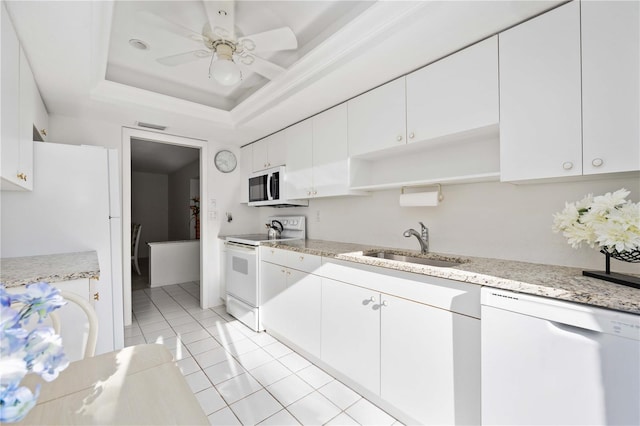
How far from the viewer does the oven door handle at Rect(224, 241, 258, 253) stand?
111 inches

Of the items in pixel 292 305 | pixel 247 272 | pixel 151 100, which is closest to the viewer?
pixel 292 305

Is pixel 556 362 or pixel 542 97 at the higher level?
pixel 542 97

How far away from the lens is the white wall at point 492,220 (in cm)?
147

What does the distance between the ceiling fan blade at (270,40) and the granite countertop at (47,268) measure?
151 centimetres

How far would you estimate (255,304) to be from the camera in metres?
2.75

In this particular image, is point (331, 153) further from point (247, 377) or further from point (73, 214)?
point (73, 214)

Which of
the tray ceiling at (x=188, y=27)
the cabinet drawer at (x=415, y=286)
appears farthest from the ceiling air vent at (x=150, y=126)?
the cabinet drawer at (x=415, y=286)

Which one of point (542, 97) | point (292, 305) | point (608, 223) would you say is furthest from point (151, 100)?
point (608, 223)

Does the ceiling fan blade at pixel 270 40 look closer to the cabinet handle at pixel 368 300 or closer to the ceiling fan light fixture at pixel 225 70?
the ceiling fan light fixture at pixel 225 70

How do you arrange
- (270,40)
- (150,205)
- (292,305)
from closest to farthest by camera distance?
1. (270,40)
2. (292,305)
3. (150,205)

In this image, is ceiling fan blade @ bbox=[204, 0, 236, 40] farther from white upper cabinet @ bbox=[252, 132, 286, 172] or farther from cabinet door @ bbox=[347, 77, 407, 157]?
white upper cabinet @ bbox=[252, 132, 286, 172]

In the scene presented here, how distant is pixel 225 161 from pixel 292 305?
2.26 m

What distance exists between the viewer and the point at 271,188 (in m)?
3.06

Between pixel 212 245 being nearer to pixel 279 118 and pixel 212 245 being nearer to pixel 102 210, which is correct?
pixel 102 210
